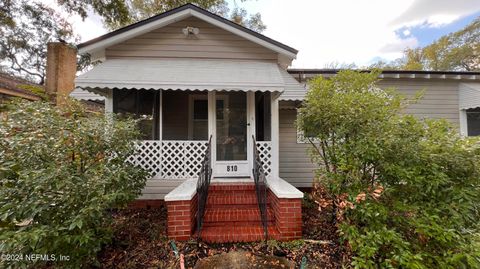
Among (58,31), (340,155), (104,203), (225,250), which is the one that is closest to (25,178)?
(104,203)


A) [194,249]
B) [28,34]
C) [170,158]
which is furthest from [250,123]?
[28,34]

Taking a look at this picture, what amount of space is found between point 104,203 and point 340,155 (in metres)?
3.59

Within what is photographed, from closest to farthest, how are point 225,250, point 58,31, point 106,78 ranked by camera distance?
point 225,250, point 106,78, point 58,31

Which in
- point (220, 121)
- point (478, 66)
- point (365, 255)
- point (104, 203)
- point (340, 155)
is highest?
point (478, 66)

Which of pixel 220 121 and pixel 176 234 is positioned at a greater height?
pixel 220 121

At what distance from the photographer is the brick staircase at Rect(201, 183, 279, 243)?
358 cm

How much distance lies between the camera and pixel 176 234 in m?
3.50

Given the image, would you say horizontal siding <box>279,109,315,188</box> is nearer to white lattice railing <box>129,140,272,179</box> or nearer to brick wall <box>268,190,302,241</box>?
white lattice railing <box>129,140,272,179</box>

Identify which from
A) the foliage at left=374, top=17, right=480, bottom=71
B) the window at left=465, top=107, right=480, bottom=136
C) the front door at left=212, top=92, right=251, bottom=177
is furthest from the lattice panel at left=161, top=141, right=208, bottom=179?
the foliage at left=374, top=17, right=480, bottom=71

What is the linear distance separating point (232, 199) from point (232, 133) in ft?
5.97

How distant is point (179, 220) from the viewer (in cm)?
353

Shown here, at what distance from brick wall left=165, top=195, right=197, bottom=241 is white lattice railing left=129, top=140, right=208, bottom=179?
1.78 metres

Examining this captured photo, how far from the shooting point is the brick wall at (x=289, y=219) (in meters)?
3.56

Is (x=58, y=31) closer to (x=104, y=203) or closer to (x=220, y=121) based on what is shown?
(x=220, y=121)
